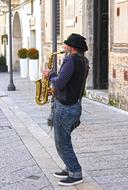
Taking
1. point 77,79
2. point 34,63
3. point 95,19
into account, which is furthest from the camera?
point 34,63

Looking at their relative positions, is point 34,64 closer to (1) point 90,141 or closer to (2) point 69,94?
(1) point 90,141

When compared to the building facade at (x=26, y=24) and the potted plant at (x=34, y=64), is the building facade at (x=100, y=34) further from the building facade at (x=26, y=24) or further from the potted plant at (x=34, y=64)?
the potted plant at (x=34, y=64)

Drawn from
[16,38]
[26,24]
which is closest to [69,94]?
[26,24]

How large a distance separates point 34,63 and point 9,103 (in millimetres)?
10067

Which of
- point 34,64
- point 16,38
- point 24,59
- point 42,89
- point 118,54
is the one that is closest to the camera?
point 42,89

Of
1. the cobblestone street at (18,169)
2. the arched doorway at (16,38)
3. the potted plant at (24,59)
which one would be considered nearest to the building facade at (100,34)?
the potted plant at (24,59)

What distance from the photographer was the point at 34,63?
2534 centimetres

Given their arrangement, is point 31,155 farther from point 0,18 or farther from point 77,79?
point 0,18

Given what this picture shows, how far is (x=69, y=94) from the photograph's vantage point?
6.11 m

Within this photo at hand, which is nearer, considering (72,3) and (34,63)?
(72,3)

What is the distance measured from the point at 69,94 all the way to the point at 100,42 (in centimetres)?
1045

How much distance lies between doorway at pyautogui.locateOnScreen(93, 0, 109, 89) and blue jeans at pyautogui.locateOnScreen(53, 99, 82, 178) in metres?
10.2

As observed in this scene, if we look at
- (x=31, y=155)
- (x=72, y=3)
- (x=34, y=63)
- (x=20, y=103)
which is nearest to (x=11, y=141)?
(x=31, y=155)

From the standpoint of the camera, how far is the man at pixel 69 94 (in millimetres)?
6035
